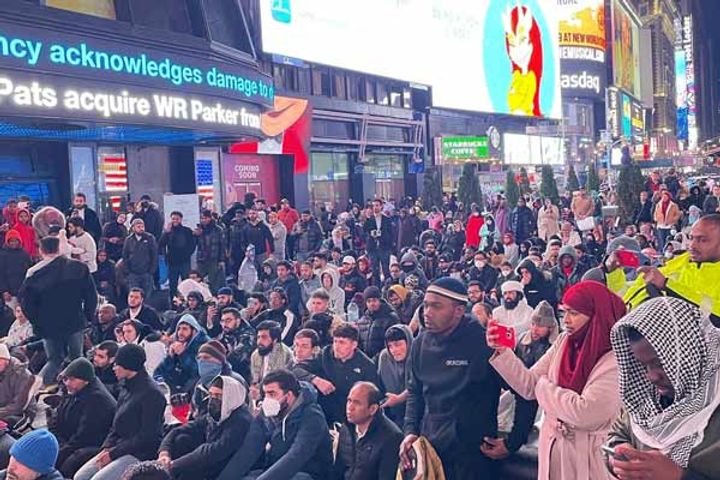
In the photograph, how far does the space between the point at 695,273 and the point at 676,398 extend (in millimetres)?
2916

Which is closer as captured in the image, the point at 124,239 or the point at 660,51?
the point at 124,239

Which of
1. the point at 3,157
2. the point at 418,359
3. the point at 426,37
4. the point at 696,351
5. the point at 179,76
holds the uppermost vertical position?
the point at 426,37

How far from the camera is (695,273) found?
5.23 m

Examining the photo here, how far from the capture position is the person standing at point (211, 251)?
14188 mm

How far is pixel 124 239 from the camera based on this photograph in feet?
43.5

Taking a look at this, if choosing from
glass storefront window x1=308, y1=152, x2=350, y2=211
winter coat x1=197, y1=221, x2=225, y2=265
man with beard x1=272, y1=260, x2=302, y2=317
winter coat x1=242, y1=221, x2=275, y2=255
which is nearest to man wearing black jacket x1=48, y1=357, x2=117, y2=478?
man with beard x1=272, y1=260, x2=302, y2=317

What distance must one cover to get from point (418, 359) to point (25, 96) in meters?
8.65

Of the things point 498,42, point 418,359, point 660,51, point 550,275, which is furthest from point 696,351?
point 660,51

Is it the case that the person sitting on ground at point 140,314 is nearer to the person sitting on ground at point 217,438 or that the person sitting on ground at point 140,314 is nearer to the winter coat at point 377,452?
the person sitting on ground at point 217,438

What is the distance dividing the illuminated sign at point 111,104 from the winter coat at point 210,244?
192 cm

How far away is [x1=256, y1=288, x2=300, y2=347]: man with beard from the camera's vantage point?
1015cm

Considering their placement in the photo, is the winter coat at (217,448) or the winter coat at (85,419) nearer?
the winter coat at (217,448)

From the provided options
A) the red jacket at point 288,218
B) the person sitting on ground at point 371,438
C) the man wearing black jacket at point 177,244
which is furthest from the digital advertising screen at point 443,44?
the person sitting on ground at point 371,438

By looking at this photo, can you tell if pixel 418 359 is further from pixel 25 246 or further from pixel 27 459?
pixel 25 246
